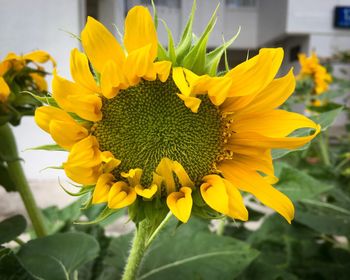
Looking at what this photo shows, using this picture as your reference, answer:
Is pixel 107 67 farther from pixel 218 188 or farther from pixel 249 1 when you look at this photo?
pixel 249 1

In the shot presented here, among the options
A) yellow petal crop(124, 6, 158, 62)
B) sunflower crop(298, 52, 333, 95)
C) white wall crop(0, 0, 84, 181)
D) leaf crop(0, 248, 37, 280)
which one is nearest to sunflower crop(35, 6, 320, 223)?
yellow petal crop(124, 6, 158, 62)

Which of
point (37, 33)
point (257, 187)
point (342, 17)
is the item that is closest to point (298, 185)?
point (257, 187)

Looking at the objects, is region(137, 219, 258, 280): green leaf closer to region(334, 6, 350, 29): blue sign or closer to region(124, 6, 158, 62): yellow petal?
region(124, 6, 158, 62): yellow petal

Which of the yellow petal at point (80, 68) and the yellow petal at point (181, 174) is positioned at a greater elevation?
the yellow petal at point (80, 68)

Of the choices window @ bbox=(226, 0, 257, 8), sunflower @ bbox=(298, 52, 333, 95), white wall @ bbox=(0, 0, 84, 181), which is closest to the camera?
sunflower @ bbox=(298, 52, 333, 95)

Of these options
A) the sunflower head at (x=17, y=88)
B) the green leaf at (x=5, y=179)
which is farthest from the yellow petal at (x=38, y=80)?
the green leaf at (x=5, y=179)

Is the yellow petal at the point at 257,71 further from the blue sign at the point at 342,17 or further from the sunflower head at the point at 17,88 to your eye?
the blue sign at the point at 342,17
